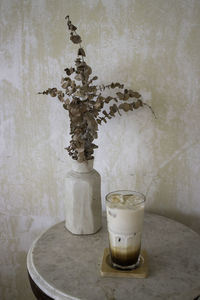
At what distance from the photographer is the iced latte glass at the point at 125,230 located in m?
0.91

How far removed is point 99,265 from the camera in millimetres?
945

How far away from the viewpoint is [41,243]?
108 centimetres

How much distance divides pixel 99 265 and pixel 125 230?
0.49 feet

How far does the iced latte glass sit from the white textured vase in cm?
18

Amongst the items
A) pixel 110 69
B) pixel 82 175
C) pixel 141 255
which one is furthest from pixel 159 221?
pixel 110 69

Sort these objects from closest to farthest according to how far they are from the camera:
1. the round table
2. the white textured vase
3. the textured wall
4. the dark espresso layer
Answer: the round table → the dark espresso layer → the white textured vase → the textured wall

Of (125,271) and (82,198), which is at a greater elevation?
(82,198)

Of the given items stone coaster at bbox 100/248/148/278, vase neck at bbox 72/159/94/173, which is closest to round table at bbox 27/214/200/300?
stone coaster at bbox 100/248/148/278

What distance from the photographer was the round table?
0.82 metres

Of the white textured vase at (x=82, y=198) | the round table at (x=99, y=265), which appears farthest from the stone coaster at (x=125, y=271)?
the white textured vase at (x=82, y=198)

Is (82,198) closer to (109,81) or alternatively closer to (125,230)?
(125,230)

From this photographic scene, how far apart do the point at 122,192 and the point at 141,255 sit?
0.73ft

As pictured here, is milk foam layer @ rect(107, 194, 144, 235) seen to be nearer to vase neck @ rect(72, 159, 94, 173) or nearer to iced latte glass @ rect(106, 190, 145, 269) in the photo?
iced latte glass @ rect(106, 190, 145, 269)

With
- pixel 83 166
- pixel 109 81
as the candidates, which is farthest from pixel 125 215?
pixel 109 81
